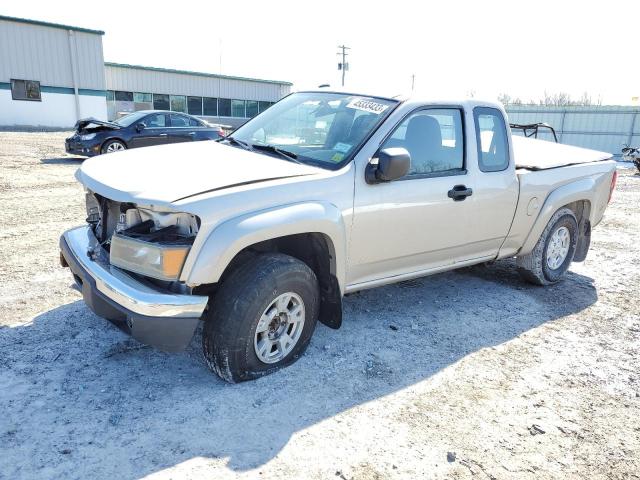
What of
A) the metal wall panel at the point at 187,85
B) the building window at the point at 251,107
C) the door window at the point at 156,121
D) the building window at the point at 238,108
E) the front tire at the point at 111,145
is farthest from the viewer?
the building window at the point at 251,107

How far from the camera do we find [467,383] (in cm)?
354

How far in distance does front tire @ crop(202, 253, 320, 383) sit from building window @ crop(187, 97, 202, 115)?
3470cm

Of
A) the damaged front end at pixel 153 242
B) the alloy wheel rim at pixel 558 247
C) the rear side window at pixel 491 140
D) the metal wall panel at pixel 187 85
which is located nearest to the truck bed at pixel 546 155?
the rear side window at pixel 491 140

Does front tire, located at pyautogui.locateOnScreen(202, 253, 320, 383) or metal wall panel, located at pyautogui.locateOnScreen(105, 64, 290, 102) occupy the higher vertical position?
metal wall panel, located at pyautogui.locateOnScreen(105, 64, 290, 102)

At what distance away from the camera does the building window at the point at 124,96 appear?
3291 centimetres

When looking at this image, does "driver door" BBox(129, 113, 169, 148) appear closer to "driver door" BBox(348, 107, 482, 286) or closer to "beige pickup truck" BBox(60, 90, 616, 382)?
"beige pickup truck" BBox(60, 90, 616, 382)

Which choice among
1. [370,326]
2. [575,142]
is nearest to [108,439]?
[370,326]

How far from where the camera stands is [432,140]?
13.5 feet

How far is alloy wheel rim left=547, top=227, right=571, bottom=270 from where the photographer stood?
5474 millimetres

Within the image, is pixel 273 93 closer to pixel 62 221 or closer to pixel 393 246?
pixel 62 221

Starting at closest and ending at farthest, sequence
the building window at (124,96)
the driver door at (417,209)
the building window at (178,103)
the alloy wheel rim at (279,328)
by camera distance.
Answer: the alloy wheel rim at (279,328)
the driver door at (417,209)
the building window at (124,96)
the building window at (178,103)

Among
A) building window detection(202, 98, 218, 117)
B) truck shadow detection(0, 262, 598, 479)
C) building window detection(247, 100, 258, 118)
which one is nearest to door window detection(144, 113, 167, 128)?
truck shadow detection(0, 262, 598, 479)

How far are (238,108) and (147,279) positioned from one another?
37.1m

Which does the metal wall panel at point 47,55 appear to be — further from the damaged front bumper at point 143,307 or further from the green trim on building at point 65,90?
the damaged front bumper at point 143,307
